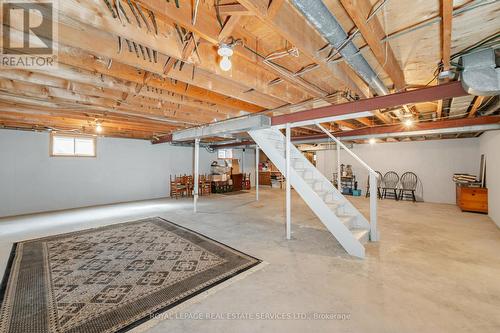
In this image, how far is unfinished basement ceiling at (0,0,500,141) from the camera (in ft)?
4.68

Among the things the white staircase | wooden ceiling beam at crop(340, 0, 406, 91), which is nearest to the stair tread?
the white staircase

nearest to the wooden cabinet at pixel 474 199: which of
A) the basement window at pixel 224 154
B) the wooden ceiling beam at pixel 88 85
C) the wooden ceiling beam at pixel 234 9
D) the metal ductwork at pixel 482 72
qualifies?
the metal ductwork at pixel 482 72

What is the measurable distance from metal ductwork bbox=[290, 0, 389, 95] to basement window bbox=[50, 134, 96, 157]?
25.9 feet

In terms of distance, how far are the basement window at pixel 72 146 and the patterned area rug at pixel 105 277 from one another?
12.4 ft

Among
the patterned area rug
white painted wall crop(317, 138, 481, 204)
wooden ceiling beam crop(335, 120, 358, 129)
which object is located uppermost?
wooden ceiling beam crop(335, 120, 358, 129)

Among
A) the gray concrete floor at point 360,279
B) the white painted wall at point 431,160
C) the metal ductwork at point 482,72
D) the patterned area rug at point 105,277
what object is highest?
the metal ductwork at point 482,72

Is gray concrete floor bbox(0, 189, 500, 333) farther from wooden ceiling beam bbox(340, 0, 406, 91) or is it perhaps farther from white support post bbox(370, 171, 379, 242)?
wooden ceiling beam bbox(340, 0, 406, 91)

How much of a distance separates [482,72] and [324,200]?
260 cm

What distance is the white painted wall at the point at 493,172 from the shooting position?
14.3 ft

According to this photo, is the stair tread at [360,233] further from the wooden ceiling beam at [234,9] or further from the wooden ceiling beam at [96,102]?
the wooden ceiling beam at [96,102]

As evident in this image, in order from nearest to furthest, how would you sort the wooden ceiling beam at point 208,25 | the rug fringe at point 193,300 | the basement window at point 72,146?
the wooden ceiling beam at point 208,25 < the rug fringe at point 193,300 < the basement window at point 72,146

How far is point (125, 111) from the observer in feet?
12.3

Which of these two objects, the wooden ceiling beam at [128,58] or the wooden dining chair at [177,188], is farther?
the wooden dining chair at [177,188]

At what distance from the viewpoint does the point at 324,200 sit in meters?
3.87
